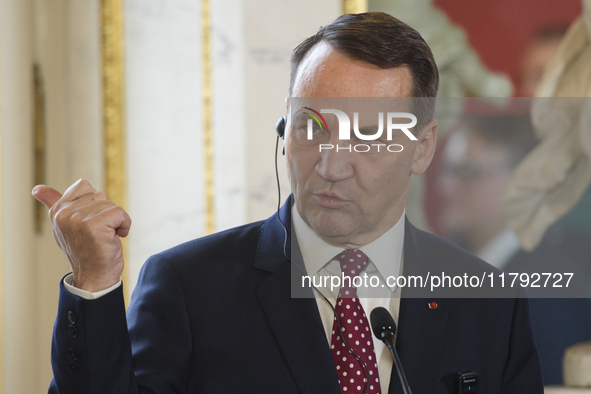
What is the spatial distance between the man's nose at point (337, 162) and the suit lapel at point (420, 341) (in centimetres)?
31

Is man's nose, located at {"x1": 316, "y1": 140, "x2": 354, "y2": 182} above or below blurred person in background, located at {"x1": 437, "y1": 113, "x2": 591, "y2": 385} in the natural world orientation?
above

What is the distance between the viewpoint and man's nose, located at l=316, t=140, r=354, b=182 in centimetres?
125

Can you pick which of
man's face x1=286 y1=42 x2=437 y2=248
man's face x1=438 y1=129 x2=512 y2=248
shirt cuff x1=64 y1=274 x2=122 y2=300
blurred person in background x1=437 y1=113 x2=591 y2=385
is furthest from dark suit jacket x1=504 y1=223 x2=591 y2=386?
shirt cuff x1=64 y1=274 x2=122 y2=300

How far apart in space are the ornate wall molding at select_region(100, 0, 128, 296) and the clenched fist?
1717 millimetres

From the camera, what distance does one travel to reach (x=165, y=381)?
1.14 meters

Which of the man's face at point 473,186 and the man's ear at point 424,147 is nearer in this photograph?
the man's ear at point 424,147

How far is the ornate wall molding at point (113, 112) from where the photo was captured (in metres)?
2.70

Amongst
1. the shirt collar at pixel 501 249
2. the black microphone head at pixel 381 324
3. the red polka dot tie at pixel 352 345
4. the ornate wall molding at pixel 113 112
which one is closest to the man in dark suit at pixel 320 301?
the red polka dot tie at pixel 352 345

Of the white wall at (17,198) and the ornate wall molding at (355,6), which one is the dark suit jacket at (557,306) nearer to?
the ornate wall molding at (355,6)

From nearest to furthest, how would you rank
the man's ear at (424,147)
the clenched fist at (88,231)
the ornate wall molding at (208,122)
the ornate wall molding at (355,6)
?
the clenched fist at (88,231)
the man's ear at (424,147)
the ornate wall molding at (355,6)
the ornate wall molding at (208,122)

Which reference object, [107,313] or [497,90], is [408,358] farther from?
[497,90]

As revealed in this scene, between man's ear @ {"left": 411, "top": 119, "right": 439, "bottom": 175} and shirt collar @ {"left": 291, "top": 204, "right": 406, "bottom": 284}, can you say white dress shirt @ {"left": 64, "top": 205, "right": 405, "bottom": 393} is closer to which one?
shirt collar @ {"left": 291, "top": 204, "right": 406, "bottom": 284}

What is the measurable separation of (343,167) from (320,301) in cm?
30

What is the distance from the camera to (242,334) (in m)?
1.22
